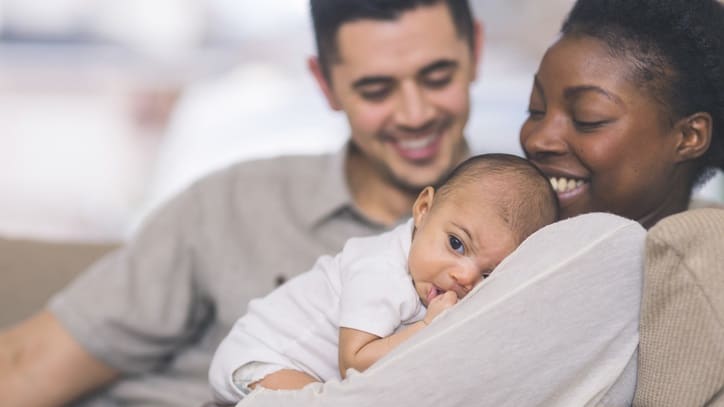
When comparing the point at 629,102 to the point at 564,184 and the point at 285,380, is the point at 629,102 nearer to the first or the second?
the point at 564,184

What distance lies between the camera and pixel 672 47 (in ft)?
2.86

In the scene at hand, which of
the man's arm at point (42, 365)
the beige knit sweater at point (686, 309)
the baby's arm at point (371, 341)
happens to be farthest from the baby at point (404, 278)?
the man's arm at point (42, 365)

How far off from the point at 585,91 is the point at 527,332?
255mm

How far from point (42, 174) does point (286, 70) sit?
88 centimetres

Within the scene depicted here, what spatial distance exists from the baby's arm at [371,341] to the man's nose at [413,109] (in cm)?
48

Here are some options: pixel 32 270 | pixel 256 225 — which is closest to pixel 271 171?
pixel 256 225

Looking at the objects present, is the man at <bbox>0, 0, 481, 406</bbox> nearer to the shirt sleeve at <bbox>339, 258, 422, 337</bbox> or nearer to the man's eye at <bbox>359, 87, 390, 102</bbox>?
the man's eye at <bbox>359, 87, 390, 102</bbox>

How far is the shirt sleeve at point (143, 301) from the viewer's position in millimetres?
1361

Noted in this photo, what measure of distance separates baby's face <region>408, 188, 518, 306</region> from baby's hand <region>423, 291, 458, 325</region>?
0.02 m

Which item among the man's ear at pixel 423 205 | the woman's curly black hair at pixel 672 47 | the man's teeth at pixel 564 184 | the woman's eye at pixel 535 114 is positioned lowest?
the man's ear at pixel 423 205

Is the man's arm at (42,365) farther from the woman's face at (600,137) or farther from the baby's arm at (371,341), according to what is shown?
the woman's face at (600,137)

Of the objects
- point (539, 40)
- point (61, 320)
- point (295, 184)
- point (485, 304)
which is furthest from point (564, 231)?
point (539, 40)

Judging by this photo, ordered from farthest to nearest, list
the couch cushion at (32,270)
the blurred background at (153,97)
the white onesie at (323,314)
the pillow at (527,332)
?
the blurred background at (153,97)
the couch cushion at (32,270)
the white onesie at (323,314)
the pillow at (527,332)

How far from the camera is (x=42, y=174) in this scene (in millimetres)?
3041
